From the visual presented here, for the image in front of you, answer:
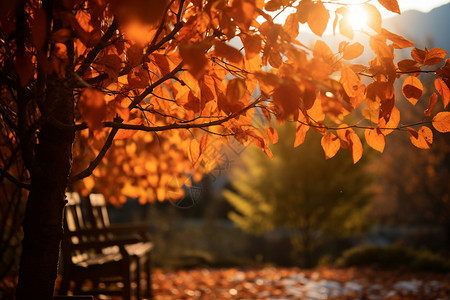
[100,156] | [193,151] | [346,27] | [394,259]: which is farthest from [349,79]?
[394,259]

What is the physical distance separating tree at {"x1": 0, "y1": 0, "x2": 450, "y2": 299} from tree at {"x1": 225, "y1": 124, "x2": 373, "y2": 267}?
37.8 ft

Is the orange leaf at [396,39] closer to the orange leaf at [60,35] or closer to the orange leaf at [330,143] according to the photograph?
the orange leaf at [330,143]

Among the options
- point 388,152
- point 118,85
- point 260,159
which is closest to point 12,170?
point 118,85

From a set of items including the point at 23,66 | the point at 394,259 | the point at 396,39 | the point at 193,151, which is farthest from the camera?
the point at 394,259

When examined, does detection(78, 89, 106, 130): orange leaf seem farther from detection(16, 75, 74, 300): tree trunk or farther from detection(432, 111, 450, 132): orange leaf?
detection(432, 111, 450, 132): orange leaf

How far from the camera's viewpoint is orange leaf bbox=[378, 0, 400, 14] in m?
1.57

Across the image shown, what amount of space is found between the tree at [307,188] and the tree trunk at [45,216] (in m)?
11.7

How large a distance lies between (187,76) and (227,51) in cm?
45

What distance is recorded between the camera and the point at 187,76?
1.80 meters

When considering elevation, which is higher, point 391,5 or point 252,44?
point 391,5

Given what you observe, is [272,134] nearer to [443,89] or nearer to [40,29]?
[443,89]

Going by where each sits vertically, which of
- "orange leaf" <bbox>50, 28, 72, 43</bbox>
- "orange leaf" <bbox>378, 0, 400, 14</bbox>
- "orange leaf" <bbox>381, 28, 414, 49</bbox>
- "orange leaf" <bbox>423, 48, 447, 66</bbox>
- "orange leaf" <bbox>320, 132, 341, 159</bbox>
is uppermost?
"orange leaf" <bbox>378, 0, 400, 14</bbox>

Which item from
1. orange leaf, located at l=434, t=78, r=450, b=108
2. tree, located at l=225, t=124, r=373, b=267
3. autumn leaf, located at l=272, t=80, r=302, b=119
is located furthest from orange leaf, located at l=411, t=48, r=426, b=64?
tree, located at l=225, t=124, r=373, b=267

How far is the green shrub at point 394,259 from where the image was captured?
8.28 metres
